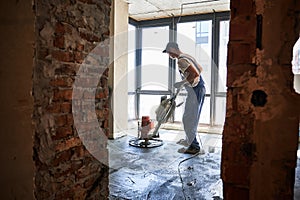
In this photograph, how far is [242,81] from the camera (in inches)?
29.6

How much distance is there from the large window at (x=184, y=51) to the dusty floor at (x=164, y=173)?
1.59m

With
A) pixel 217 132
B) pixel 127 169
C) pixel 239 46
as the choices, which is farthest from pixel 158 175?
pixel 217 132

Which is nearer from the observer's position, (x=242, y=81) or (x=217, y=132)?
(x=242, y=81)

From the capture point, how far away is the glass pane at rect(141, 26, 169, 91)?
573 cm

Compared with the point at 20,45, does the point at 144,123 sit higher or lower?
lower

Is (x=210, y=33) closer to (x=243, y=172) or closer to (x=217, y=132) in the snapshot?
(x=217, y=132)

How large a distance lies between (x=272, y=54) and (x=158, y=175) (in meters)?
2.08

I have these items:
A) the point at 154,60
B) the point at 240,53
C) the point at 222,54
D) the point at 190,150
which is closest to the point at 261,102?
the point at 240,53

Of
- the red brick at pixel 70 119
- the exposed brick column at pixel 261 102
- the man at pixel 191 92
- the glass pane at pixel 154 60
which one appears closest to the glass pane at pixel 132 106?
the glass pane at pixel 154 60

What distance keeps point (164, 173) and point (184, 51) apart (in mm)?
3488

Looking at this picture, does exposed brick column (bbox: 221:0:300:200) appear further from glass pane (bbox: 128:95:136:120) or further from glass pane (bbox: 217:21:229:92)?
glass pane (bbox: 128:95:136:120)

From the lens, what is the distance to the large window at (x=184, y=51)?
5.15m

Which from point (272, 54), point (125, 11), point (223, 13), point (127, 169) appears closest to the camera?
point (272, 54)

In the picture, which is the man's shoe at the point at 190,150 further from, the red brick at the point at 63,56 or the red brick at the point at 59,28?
the red brick at the point at 59,28
